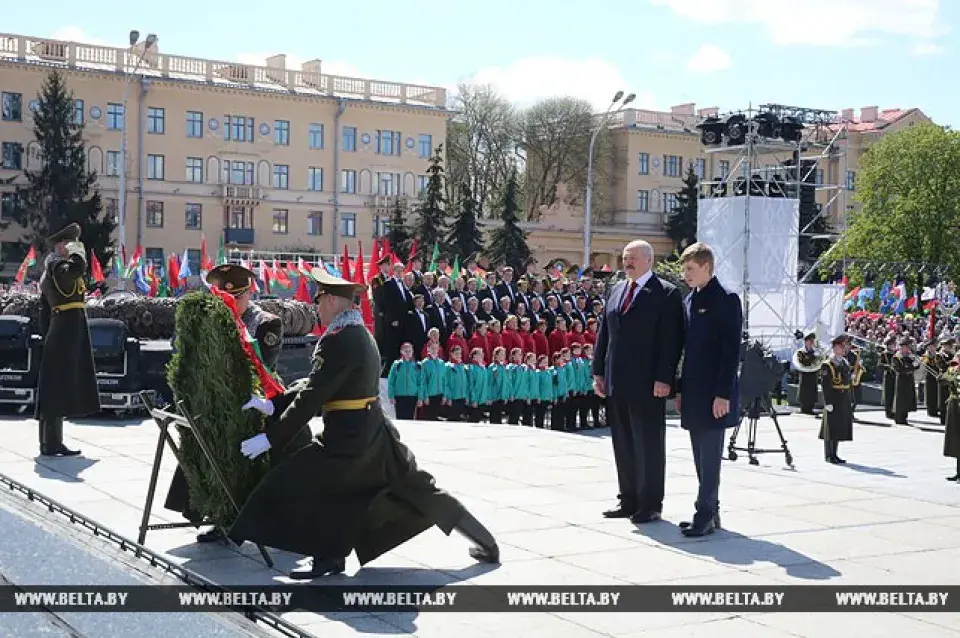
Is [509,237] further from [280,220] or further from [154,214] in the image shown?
[154,214]

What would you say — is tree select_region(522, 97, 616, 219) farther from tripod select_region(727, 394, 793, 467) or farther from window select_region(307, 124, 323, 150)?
tripod select_region(727, 394, 793, 467)

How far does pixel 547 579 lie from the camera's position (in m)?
6.95

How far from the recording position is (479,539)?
23.7 ft

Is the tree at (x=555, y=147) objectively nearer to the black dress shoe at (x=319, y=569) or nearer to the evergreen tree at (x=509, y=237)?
the evergreen tree at (x=509, y=237)

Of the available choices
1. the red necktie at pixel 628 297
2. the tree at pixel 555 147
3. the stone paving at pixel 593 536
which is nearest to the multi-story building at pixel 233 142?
the tree at pixel 555 147

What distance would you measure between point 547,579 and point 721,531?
1949 millimetres

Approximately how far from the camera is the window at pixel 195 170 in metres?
68.6

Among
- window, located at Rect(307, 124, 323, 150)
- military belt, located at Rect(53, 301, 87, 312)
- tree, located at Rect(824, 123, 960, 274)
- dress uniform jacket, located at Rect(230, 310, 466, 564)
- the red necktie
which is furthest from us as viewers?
window, located at Rect(307, 124, 323, 150)

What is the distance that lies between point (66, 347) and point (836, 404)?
8.74 metres

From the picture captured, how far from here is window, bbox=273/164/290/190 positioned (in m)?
71.4

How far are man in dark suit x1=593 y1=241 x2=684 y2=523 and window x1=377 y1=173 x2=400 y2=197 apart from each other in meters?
66.2

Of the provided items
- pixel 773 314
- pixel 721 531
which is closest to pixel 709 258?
pixel 721 531

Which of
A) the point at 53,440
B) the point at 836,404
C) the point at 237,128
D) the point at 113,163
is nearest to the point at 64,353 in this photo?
the point at 53,440

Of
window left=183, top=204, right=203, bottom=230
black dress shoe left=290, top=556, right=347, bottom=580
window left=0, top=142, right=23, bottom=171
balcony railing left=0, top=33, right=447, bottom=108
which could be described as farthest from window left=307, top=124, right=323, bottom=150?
black dress shoe left=290, top=556, right=347, bottom=580
